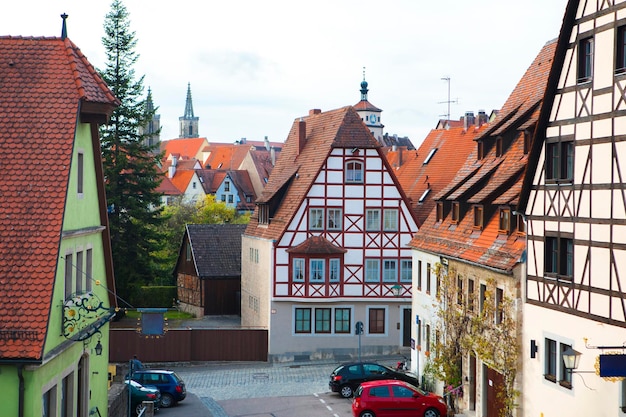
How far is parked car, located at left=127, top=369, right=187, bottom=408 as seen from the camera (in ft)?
122

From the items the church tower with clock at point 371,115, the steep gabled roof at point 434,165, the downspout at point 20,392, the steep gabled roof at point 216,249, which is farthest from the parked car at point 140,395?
the church tower with clock at point 371,115

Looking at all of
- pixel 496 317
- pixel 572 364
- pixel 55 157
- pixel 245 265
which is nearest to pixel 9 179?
pixel 55 157

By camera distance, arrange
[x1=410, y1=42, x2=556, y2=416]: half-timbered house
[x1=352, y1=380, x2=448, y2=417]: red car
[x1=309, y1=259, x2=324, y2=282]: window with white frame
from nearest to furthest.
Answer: [x1=410, y1=42, x2=556, y2=416]: half-timbered house < [x1=352, y1=380, x2=448, y2=417]: red car < [x1=309, y1=259, x2=324, y2=282]: window with white frame

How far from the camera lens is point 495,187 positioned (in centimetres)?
3195

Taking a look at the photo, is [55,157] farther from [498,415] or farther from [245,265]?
[245,265]

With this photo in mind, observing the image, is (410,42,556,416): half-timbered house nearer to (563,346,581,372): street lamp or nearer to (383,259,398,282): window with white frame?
(563,346,581,372): street lamp

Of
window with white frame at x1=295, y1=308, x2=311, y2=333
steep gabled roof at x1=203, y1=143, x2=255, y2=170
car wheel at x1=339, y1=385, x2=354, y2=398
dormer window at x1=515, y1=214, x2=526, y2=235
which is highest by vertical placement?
steep gabled roof at x1=203, y1=143, x2=255, y2=170

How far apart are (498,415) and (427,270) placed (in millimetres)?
10287

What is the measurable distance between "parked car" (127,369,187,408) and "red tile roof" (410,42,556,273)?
35.5ft

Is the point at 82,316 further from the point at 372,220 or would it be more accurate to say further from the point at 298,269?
the point at 372,220

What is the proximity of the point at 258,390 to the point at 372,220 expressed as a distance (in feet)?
39.1

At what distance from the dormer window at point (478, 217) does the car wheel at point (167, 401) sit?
13.1 m

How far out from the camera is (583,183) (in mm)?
24172

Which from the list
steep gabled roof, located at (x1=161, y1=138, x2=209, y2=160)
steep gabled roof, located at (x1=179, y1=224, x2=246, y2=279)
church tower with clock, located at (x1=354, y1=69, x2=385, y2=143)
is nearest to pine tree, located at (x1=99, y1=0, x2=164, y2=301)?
steep gabled roof, located at (x1=179, y1=224, x2=246, y2=279)
